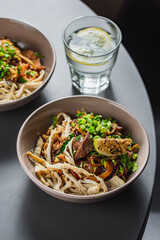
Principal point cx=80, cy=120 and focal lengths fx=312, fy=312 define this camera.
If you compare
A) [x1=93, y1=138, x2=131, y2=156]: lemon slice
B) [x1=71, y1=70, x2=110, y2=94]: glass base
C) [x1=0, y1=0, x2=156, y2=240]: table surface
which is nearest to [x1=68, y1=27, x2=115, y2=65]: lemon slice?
[x1=71, y1=70, x2=110, y2=94]: glass base

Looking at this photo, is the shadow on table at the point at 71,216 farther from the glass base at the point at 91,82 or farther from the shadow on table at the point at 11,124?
the glass base at the point at 91,82

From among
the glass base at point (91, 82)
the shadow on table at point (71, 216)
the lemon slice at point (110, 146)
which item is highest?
the lemon slice at point (110, 146)

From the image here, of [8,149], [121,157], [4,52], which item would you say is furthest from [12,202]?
[4,52]

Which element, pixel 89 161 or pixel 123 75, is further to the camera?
pixel 123 75

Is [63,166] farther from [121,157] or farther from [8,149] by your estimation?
[8,149]

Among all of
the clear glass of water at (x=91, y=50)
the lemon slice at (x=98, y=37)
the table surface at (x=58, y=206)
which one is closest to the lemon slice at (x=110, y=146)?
the table surface at (x=58, y=206)

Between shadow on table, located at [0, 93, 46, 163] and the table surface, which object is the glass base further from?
shadow on table, located at [0, 93, 46, 163]
